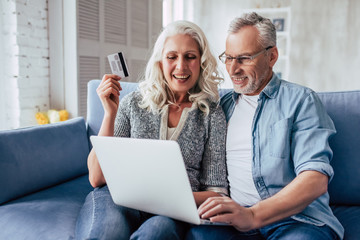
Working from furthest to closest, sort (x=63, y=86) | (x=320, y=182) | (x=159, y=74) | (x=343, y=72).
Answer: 1. (x=343, y=72)
2. (x=63, y=86)
3. (x=159, y=74)
4. (x=320, y=182)

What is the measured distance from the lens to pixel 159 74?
1.49 m

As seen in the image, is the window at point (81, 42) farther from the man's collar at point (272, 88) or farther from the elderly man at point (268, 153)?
the man's collar at point (272, 88)

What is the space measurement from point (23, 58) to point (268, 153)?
199cm

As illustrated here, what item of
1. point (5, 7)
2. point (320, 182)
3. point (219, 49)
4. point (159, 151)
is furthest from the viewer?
point (219, 49)

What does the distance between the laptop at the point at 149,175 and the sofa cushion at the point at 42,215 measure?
0.31 metres

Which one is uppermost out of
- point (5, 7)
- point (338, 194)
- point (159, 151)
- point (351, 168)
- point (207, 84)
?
point (5, 7)

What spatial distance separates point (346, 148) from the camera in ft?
4.66

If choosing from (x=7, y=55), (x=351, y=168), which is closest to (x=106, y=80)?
(x=351, y=168)

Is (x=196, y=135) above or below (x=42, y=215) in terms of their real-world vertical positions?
above

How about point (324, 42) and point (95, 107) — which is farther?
point (324, 42)

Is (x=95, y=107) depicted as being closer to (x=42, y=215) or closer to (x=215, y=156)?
(x=42, y=215)

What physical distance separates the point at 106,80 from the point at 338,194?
1.08 metres

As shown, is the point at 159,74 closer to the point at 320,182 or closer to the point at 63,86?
the point at 320,182

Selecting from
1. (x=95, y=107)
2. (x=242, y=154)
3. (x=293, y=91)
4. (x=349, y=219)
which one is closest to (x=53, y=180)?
(x=95, y=107)
